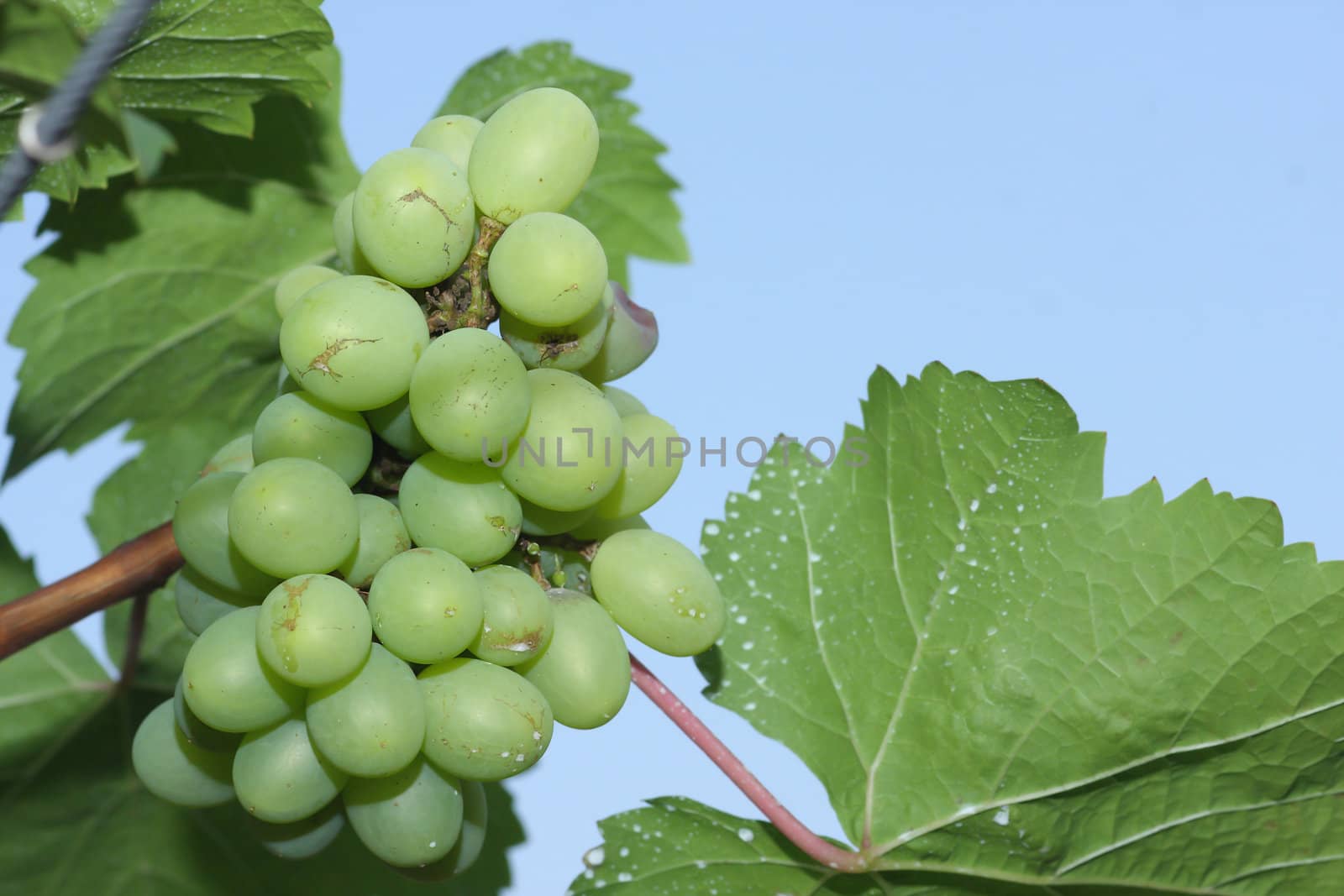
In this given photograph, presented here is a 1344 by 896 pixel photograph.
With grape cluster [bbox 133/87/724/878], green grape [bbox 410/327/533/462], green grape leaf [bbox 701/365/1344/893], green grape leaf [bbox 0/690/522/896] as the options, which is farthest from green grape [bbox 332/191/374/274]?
green grape leaf [bbox 0/690/522/896]

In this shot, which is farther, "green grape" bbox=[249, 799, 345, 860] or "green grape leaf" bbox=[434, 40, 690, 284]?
"green grape leaf" bbox=[434, 40, 690, 284]

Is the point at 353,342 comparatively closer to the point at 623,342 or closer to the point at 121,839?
the point at 623,342

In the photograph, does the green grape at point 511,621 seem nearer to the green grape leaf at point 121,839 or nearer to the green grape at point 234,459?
the green grape at point 234,459

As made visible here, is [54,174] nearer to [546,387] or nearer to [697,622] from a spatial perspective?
[546,387]

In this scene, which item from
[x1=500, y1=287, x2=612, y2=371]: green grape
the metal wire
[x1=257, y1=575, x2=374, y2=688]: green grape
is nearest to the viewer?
the metal wire

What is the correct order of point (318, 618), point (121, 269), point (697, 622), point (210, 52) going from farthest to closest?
1. point (121, 269)
2. point (210, 52)
3. point (697, 622)
4. point (318, 618)

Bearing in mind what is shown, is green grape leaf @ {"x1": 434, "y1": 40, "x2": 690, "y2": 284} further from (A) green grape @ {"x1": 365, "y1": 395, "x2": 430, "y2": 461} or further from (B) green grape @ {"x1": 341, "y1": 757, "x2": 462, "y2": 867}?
(B) green grape @ {"x1": 341, "y1": 757, "x2": 462, "y2": 867}

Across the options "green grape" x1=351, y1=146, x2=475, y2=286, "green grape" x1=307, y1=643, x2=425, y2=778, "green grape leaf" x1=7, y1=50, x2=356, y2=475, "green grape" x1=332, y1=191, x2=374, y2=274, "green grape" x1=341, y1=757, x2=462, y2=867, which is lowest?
"green grape" x1=341, y1=757, x2=462, y2=867

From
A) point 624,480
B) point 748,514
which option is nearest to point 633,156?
point 748,514
